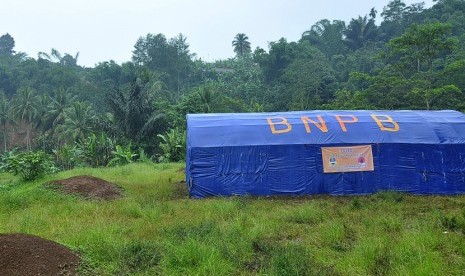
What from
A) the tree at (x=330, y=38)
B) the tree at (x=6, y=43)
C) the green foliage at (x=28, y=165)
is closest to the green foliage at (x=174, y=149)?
the green foliage at (x=28, y=165)

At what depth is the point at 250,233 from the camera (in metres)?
8.59

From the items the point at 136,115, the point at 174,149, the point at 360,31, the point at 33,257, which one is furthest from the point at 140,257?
the point at 360,31

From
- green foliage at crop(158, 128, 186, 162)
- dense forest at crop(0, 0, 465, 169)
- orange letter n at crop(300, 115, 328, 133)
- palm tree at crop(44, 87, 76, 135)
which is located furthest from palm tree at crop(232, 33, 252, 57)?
orange letter n at crop(300, 115, 328, 133)

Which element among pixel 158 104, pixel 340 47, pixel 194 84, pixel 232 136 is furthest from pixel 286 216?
pixel 340 47

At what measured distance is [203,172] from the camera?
47.0 feet

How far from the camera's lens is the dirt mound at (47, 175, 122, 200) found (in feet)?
43.6

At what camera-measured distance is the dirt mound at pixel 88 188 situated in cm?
1328

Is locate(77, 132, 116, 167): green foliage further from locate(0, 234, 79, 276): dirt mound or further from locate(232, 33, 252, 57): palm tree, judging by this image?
locate(232, 33, 252, 57): palm tree

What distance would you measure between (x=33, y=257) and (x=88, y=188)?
762 cm

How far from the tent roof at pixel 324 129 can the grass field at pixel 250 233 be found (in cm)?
236

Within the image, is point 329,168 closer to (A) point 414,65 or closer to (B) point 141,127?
(B) point 141,127

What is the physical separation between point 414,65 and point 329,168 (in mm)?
25060

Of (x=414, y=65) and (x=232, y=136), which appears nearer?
(x=232, y=136)

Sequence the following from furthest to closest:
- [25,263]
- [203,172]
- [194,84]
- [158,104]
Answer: [194,84] < [158,104] < [203,172] < [25,263]
